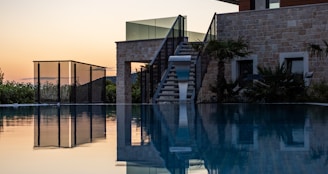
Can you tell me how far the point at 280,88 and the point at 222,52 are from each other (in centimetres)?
282

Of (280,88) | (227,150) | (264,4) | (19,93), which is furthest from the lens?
(264,4)

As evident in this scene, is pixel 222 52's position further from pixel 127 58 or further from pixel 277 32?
pixel 127 58

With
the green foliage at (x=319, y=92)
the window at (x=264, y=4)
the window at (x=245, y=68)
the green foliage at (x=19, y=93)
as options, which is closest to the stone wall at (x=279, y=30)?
the window at (x=245, y=68)

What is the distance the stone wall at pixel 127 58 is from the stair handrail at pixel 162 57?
2.02m

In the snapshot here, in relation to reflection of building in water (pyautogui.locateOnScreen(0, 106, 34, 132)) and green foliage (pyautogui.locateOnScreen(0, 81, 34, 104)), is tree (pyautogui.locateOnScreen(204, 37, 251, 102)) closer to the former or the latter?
green foliage (pyautogui.locateOnScreen(0, 81, 34, 104))

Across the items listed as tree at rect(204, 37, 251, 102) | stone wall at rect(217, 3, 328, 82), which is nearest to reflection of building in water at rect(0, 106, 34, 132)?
tree at rect(204, 37, 251, 102)

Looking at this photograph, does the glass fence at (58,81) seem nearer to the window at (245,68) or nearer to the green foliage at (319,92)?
the window at (245,68)

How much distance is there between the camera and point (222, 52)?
21672 mm

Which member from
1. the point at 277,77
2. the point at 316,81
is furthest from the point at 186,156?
the point at 316,81

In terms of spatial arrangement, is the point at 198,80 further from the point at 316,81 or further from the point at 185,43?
the point at 316,81

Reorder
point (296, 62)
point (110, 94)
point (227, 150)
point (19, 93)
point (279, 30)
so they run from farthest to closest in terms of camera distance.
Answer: point (110, 94), point (19, 93), point (296, 62), point (279, 30), point (227, 150)

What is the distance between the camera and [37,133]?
7.63 metres

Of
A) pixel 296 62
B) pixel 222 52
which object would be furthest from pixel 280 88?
pixel 296 62

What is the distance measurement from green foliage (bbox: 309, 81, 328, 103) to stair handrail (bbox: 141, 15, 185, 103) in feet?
19.9
